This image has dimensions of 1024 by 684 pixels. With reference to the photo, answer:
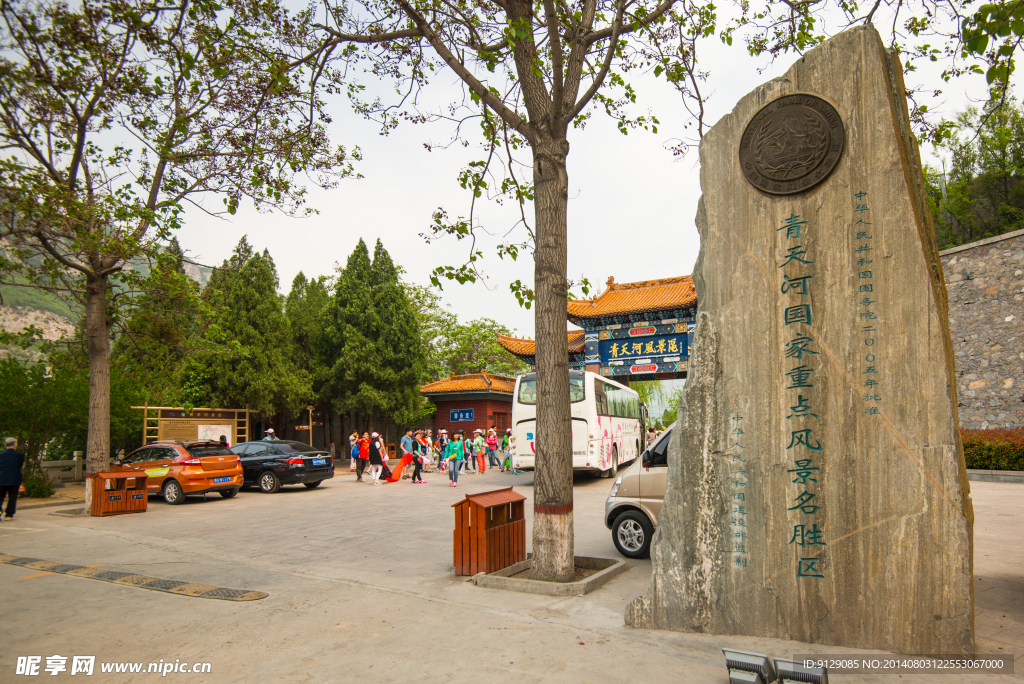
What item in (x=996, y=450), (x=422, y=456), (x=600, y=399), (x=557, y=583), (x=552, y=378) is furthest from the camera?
(x=422, y=456)

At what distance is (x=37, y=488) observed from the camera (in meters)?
14.8

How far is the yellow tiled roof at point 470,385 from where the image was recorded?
31.3m

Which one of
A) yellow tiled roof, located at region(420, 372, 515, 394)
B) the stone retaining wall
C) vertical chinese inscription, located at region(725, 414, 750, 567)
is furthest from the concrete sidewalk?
the stone retaining wall

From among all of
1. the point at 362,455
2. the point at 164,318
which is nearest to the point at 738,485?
the point at 164,318

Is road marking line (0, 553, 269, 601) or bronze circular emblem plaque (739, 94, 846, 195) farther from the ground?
bronze circular emblem plaque (739, 94, 846, 195)

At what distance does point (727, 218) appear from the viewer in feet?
15.9

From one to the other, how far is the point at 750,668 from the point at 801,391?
1973 millimetres

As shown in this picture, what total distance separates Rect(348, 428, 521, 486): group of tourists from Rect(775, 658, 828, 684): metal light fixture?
14.9 meters

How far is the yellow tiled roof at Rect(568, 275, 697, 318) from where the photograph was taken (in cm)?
2327

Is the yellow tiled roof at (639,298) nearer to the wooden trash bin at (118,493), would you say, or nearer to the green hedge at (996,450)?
the green hedge at (996,450)

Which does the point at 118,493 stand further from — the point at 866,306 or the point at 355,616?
the point at 866,306

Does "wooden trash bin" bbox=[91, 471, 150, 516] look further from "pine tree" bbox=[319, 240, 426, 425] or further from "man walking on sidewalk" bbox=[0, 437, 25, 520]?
"pine tree" bbox=[319, 240, 426, 425]

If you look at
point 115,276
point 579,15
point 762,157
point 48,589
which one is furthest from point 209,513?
point 762,157

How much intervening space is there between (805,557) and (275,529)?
865 centimetres
